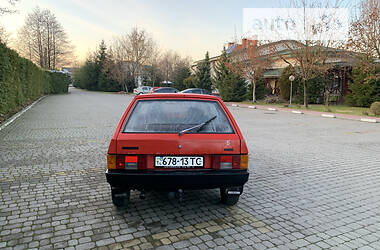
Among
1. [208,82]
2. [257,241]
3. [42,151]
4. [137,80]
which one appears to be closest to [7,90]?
[42,151]

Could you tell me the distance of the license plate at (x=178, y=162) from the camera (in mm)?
3271

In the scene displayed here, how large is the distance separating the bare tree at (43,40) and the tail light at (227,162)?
50326 mm

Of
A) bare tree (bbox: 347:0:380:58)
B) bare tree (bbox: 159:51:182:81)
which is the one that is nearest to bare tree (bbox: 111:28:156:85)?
bare tree (bbox: 159:51:182:81)

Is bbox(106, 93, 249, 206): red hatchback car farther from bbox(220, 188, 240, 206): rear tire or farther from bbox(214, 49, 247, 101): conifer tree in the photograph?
bbox(214, 49, 247, 101): conifer tree

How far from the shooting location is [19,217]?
11.4 feet

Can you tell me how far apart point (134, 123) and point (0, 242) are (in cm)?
190

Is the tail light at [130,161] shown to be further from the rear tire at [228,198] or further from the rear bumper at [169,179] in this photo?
the rear tire at [228,198]

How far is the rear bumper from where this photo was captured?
3227 mm

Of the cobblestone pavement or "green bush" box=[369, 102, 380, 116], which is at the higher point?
"green bush" box=[369, 102, 380, 116]

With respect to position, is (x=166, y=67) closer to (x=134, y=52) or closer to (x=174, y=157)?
(x=134, y=52)

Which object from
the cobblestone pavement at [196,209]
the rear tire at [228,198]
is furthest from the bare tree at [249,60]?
the rear tire at [228,198]

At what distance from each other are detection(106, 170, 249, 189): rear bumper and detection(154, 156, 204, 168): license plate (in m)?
0.07

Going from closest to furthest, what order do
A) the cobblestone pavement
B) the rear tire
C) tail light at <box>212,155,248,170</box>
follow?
the cobblestone pavement, tail light at <box>212,155,248,170</box>, the rear tire

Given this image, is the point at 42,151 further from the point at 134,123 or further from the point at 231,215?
the point at 231,215
